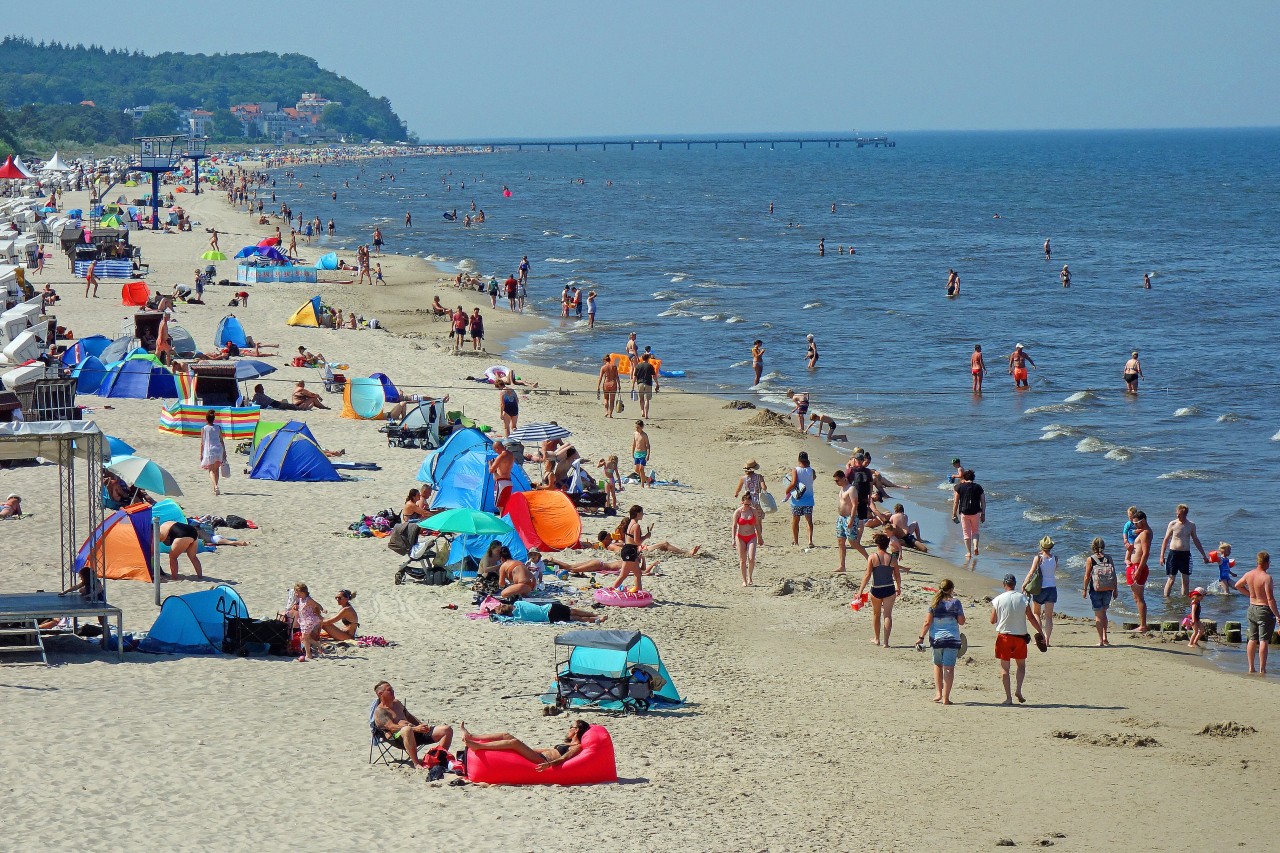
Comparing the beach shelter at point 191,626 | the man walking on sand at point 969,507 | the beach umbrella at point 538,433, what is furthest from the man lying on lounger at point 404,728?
the beach umbrella at point 538,433

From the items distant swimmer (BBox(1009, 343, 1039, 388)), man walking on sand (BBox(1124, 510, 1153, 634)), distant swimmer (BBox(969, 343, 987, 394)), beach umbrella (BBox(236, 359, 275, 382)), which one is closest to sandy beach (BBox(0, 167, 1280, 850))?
man walking on sand (BBox(1124, 510, 1153, 634))

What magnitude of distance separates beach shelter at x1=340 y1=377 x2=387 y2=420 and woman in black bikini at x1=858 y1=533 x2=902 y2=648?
1245 cm

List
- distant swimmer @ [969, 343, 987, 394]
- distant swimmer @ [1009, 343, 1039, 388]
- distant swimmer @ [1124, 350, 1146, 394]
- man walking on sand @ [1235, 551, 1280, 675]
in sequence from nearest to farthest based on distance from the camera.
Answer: man walking on sand @ [1235, 551, 1280, 675], distant swimmer @ [969, 343, 987, 394], distant swimmer @ [1124, 350, 1146, 394], distant swimmer @ [1009, 343, 1039, 388]

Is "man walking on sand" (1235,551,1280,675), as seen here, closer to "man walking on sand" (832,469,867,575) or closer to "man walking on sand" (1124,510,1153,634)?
"man walking on sand" (1124,510,1153,634)

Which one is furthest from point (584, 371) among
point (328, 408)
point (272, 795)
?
point (272, 795)

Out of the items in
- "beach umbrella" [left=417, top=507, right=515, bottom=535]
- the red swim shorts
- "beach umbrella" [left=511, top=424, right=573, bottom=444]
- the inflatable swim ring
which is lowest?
the inflatable swim ring

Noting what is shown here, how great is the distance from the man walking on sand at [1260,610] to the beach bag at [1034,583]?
6.31ft

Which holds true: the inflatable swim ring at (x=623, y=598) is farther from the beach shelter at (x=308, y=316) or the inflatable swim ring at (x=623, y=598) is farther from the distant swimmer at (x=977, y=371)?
the beach shelter at (x=308, y=316)

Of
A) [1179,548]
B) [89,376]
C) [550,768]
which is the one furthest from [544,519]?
[89,376]

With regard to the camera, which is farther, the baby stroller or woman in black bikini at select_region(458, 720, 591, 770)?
the baby stroller

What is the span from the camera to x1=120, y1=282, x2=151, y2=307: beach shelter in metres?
35.9

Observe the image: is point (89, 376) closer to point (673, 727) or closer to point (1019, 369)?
point (673, 727)

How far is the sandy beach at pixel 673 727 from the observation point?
9562mm

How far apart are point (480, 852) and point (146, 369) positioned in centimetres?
1787
